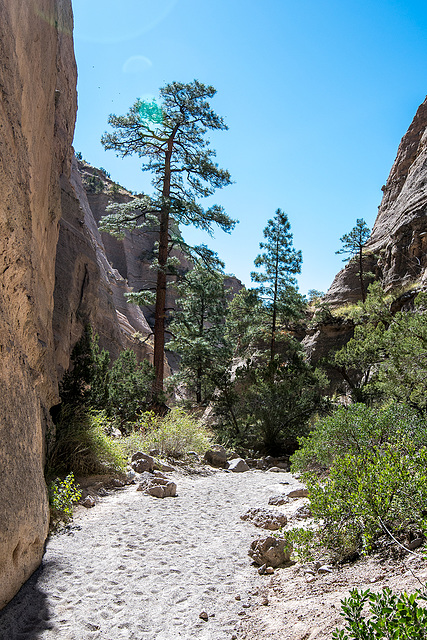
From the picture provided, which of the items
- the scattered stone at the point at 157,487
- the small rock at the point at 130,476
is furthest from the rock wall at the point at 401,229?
the scattered stone at the point at 157,487

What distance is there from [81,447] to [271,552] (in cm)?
386

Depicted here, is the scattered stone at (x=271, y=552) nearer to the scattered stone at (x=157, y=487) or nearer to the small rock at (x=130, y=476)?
the scattered stone at (x=157, y=487)

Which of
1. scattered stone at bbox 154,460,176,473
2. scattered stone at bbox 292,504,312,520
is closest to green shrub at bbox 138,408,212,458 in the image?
scattered stone at bbox 154,460,176,473

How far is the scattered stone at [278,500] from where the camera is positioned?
20.8 ft

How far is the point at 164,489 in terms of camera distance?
21.1 ft

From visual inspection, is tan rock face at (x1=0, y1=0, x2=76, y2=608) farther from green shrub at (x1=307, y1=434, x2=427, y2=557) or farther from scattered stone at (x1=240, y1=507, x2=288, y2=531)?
scattered stone at (x1=240, y1=507, x2=288, y2=531)

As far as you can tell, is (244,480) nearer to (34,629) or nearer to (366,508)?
(366,508)

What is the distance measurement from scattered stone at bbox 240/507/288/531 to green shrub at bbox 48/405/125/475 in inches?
100

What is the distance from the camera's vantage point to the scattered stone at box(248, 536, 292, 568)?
12.9 feet

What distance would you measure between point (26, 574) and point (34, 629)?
1.69 feet

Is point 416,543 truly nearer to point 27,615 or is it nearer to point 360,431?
point 360,431

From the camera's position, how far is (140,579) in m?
3.53

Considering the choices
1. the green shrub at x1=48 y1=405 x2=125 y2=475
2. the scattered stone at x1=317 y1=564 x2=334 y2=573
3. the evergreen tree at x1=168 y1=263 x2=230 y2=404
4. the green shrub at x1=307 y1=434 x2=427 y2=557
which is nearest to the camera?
the green shrub at x1=307 y1=434 x2=427 y2=557

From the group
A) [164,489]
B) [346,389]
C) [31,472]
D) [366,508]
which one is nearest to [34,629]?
[31,472]
